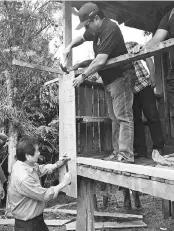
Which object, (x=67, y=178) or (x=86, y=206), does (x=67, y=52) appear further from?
(x=86, y=206)

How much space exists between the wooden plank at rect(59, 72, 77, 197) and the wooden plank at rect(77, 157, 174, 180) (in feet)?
0.67

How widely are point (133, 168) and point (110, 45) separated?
144 cm

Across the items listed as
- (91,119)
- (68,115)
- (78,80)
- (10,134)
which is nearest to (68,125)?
(68,115)

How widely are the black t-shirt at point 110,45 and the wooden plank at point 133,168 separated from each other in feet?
3.47

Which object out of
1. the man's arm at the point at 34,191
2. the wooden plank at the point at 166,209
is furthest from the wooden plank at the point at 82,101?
the wooden plank at the point at 166,209

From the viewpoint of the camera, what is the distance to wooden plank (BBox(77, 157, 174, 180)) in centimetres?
259

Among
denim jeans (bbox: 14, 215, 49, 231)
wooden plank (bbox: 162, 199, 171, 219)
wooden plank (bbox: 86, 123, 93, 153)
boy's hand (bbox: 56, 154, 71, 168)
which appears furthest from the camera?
wooden plank (bbox: 162, 199, 171, 219)

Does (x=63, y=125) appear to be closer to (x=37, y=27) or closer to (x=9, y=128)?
(x=9, y=128)

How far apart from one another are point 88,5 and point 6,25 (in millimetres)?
5069

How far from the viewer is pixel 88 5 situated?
3486mm

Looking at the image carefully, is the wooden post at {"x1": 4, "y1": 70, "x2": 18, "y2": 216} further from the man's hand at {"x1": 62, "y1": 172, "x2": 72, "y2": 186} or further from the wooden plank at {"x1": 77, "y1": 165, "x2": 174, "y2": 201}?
the wooden plank at {"x1": 77, "y1": 165, "x2": 174, "y2": 201}

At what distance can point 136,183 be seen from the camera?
297 centimetres

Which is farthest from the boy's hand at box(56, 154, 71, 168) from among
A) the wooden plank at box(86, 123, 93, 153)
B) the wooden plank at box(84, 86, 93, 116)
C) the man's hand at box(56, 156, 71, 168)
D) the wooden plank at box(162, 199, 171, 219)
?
the wooden plank at box(162, 199, 171, 219)

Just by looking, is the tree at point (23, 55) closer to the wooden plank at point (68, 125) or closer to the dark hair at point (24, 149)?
the wooden plank at point (68, 125)
